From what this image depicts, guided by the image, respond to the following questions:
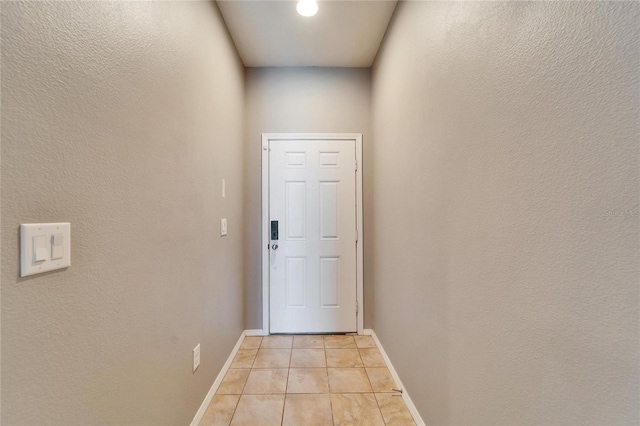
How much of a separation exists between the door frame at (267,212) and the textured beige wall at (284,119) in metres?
0.04

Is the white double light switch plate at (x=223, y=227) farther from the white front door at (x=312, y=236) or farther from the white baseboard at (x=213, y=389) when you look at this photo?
the white baseboard at (x=213, y=389)

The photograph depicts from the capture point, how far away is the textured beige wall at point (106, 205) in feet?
1.90

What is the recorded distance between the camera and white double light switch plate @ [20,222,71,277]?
574mm

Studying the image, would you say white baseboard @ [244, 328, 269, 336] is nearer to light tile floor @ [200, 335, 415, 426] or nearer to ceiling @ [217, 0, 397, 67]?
light tile floor @ [200, 335, 415, 426]

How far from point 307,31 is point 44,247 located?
2.13 metres

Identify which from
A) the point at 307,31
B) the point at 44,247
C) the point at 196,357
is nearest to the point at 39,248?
the point at 44,247

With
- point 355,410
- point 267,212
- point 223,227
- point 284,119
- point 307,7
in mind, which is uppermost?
point 307,7

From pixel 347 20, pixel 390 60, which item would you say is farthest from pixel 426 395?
pixel 347 20

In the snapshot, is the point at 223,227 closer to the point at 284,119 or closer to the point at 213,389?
the point at 213,389

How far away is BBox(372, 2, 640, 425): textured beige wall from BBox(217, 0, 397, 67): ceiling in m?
0.65

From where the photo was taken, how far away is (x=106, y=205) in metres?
0.81

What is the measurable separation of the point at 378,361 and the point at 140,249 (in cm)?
190

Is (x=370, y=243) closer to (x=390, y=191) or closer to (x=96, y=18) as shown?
(x=390, y=191)

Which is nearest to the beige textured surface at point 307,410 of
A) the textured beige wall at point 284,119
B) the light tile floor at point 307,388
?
the light tile floor at point 307,388
